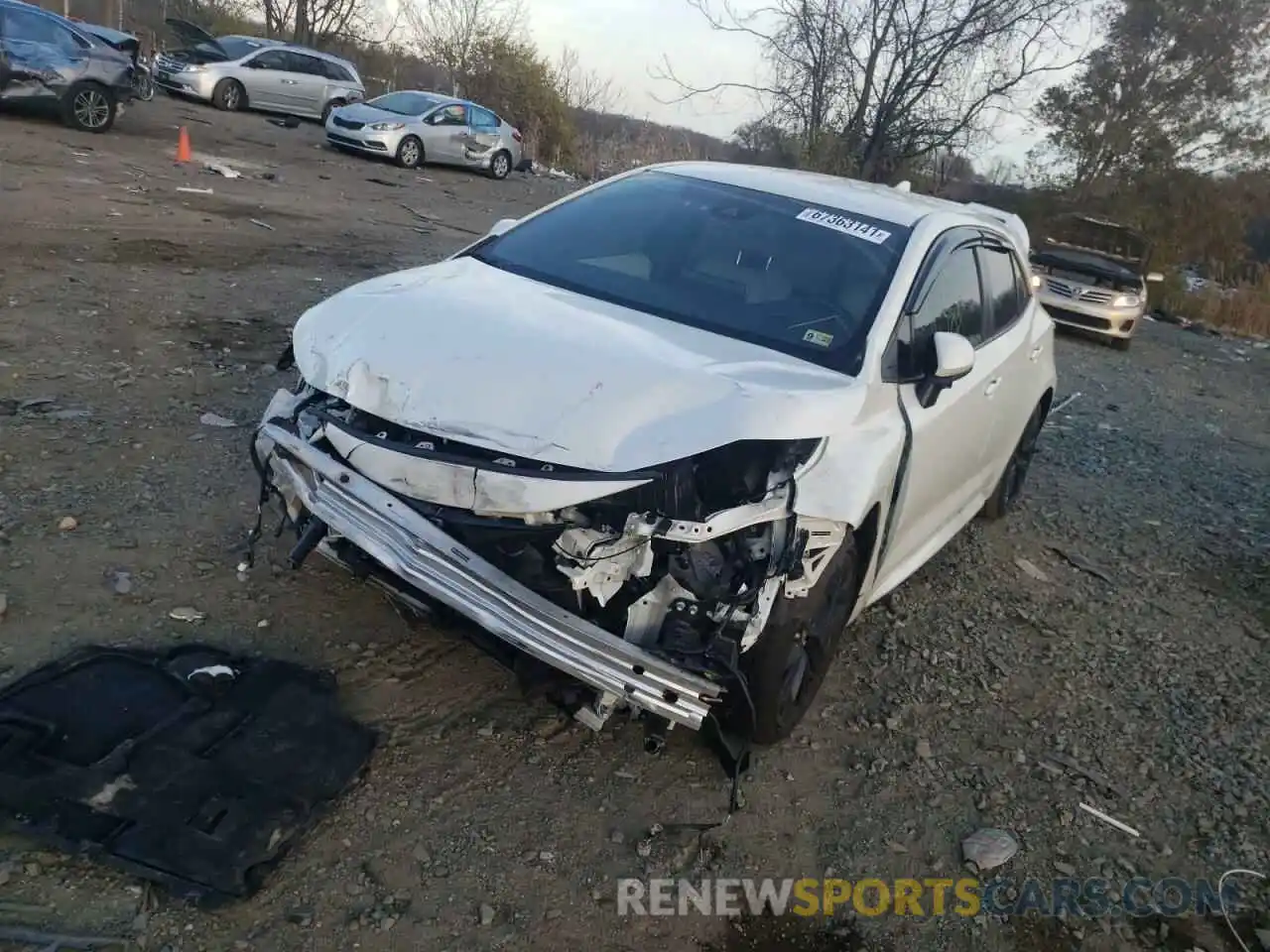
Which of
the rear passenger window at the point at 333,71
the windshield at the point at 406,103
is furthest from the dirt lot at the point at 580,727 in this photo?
the rear passenger window at the point at 333,71

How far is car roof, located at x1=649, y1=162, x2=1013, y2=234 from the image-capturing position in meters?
4.20

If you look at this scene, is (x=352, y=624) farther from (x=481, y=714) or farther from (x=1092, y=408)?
(x=1092, y=408)

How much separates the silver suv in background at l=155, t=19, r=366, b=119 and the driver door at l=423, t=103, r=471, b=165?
14.0 ft

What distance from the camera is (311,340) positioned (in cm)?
331

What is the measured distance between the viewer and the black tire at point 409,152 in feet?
59.0

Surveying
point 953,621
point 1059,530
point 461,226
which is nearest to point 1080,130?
point 461,226

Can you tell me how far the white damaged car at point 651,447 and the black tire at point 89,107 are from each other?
1192 centimetres

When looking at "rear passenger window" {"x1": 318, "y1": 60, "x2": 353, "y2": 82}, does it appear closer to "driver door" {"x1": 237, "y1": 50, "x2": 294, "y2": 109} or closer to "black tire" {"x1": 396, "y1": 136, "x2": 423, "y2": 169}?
"driver door" {"x1": 237, "y1": 50, "x2": 294, "y2": 109}

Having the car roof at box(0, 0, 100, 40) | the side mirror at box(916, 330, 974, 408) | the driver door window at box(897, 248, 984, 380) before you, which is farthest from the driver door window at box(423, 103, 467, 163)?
the side mirror at box(916, 330, 974, 408)

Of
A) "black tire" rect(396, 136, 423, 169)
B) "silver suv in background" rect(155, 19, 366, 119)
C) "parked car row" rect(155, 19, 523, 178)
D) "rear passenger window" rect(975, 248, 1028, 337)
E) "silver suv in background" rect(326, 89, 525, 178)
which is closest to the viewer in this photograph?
"rear passenger window" rect(975, 248, 1028, 337)

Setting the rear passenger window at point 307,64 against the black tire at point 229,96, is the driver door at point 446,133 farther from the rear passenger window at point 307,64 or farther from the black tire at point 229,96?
the black tire at point 229,96

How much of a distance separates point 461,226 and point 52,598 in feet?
34.4

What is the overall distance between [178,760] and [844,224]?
3.04 m

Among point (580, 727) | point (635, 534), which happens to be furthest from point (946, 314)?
point (580, 727)
